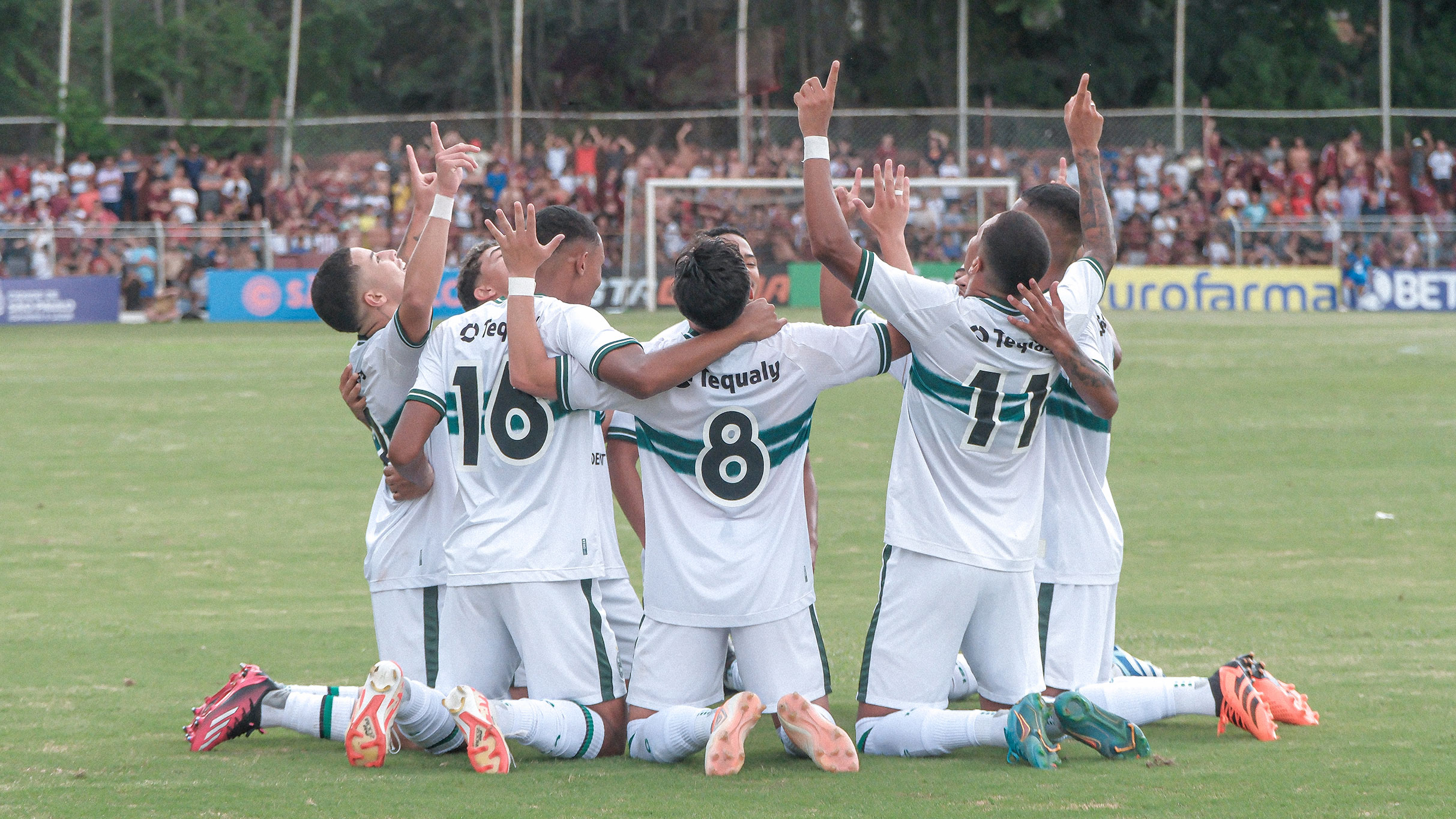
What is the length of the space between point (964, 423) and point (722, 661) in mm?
1093

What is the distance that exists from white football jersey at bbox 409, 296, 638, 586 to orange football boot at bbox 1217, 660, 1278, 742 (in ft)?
6.96

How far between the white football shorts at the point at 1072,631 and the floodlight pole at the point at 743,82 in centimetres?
2666

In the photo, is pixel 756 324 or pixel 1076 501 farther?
pixel 1076 501

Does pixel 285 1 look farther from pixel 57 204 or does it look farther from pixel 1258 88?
pixel 1258 88

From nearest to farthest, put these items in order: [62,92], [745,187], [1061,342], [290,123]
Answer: [1061,342]
[745,187]
[290,123]
[62,92]

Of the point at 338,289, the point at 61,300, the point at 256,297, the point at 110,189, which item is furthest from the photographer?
the point at 110,189

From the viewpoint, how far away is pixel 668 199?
29578 millimetres

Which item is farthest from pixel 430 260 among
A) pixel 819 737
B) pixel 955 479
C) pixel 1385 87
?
pixel 1385 87

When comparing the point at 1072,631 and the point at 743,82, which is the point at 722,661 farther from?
the point at 743,82

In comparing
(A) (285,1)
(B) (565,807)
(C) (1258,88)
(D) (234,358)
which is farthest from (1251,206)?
(B) (565,807)

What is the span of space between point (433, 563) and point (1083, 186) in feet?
8.55

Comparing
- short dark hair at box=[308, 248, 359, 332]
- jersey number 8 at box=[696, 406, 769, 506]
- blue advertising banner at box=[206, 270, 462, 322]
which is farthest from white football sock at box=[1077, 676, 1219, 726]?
blue advertising banner at box=[206, 270, 462, 322]

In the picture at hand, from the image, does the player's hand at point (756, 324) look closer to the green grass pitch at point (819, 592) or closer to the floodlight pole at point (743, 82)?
the green grass pitch at point (819, 592)

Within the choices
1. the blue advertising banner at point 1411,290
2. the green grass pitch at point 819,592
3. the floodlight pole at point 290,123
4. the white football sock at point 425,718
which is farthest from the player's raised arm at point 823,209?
the floodlight pole at point 290,123
